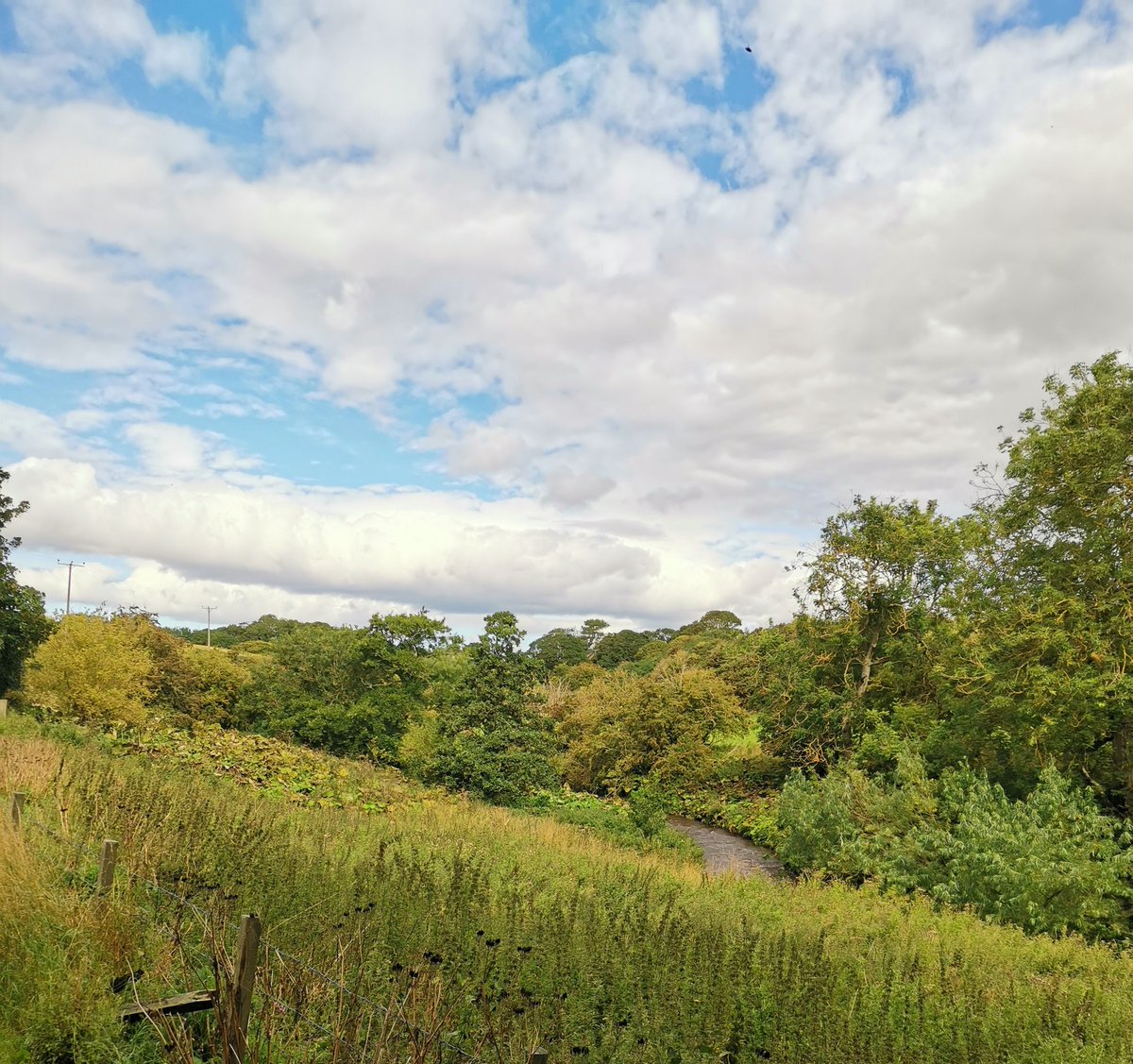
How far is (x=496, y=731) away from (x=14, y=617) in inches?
668

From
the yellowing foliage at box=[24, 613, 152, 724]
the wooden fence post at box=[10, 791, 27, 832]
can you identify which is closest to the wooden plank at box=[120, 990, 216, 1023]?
the wooden fence post at box=[10, 791, 27, 832]

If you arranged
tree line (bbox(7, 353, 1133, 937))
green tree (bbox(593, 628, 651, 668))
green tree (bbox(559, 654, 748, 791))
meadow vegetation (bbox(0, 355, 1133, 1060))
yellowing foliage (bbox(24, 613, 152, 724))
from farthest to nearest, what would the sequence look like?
green tree (bbox(593, 628, 651, 668)) → green tree (bbox(559, 654, 748, 791)) → yellowing foliage (bbox(24, 613, 152, 724)) → tree line (bbox(7, 353, 1133, 937)) → meadow vegetation (bbox(0, 355, 1133, 1060))

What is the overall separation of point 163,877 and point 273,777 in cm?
912

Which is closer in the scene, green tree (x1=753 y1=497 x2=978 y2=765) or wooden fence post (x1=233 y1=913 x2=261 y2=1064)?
wooden fence post (x1=233 y1=913 x2=261 y2=1064)

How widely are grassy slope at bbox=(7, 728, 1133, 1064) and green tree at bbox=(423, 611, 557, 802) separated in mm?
10610

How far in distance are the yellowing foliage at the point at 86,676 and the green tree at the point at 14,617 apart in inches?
83.4

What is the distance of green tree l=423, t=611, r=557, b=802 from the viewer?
19.4m

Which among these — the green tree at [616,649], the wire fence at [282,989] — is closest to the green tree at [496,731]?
the wire fence at [282,989]

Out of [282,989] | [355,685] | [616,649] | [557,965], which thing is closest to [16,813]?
[282,989]

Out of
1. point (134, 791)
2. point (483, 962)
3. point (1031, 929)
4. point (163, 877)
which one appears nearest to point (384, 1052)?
point (483, 962)

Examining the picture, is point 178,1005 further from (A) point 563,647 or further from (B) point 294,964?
(A) point 563,647

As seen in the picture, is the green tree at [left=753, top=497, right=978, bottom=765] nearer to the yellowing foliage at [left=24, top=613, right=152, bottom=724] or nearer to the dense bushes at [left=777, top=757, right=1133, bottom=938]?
the dense bushes at [left=777, top=757, right=1133, bottom=938]

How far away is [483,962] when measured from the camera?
5.07 metres

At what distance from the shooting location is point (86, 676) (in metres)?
22.5
